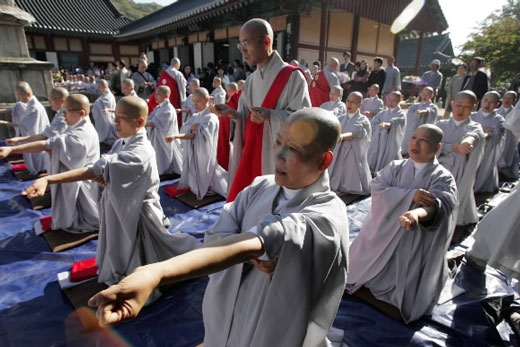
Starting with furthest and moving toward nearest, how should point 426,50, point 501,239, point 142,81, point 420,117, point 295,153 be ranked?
point 426,50 < point 142,81 < point 420,117 < point 501,239 < point 295,153

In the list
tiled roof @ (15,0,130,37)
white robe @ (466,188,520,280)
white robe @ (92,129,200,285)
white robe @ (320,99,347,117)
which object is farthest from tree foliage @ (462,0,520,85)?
tiled roof @ (15,0,130,37)

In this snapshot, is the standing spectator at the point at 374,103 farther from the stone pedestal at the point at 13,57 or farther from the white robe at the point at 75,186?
the stone pedestal at the point at 13,57

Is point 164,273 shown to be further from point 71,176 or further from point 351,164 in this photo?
point 351,164

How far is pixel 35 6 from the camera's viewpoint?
21250mm

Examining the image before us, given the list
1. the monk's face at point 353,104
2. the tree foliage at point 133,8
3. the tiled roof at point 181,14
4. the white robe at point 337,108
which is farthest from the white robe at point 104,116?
the tree foliage at point 133,8

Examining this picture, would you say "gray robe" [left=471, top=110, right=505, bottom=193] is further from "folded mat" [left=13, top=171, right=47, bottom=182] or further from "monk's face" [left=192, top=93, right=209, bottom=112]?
"folded mat" [left=13, top=171, right=47, bottom=182]

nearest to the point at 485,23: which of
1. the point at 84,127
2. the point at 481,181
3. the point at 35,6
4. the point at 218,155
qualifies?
the point at 481,181

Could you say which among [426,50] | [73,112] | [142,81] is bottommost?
[73,112]

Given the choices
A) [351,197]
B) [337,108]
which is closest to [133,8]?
[337,108]

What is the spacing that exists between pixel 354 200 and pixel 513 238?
295cm

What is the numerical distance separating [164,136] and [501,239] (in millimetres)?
5893

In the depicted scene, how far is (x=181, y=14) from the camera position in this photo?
53.1 ft

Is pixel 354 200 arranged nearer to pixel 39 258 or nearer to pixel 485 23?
pixel 39 258

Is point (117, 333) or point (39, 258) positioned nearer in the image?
point (117, 333)
